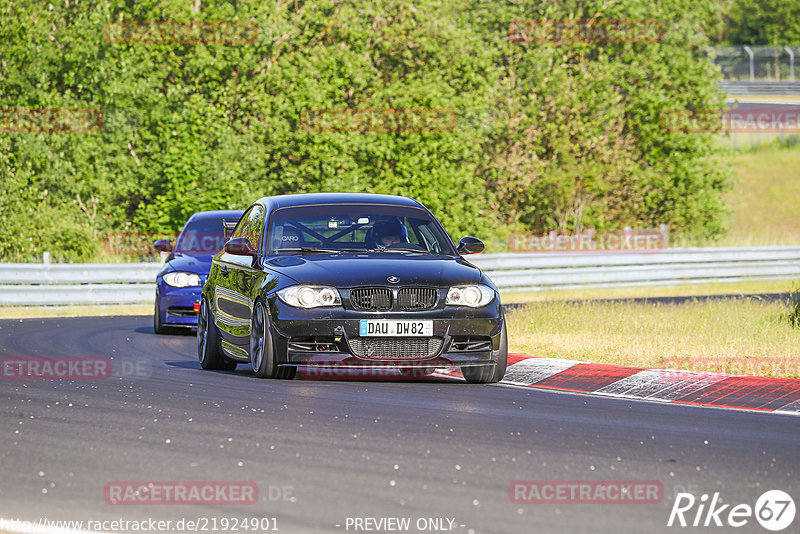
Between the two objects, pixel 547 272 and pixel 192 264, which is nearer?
pixel 192 264

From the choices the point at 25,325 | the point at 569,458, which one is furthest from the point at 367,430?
the point at 25,325

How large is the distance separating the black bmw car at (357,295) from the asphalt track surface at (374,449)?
0.28m

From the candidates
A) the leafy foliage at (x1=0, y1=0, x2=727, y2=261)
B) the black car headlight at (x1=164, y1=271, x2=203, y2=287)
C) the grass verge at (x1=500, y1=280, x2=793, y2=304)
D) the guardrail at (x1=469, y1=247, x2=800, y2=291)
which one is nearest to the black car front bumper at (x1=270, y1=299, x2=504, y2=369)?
the black car headlight at (x1=164, y1=271, x2=203, y2=287)

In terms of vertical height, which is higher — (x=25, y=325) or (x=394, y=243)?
(x=394, y=243)

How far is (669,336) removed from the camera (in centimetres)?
1499

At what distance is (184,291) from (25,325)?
138 inches

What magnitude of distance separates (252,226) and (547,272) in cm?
1656

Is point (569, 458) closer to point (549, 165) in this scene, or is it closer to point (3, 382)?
point (3, 382)

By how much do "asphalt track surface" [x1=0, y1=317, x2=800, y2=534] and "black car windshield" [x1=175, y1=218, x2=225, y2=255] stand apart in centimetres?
701

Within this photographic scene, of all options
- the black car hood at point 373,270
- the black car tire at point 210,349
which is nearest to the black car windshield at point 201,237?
the black car tire at point 210,349

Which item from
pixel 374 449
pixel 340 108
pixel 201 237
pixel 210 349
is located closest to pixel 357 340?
pixel 210 349

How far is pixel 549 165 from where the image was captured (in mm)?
40844

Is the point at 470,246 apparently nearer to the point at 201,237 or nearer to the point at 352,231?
Answer: the point at 352,231

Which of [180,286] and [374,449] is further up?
[374,449]
